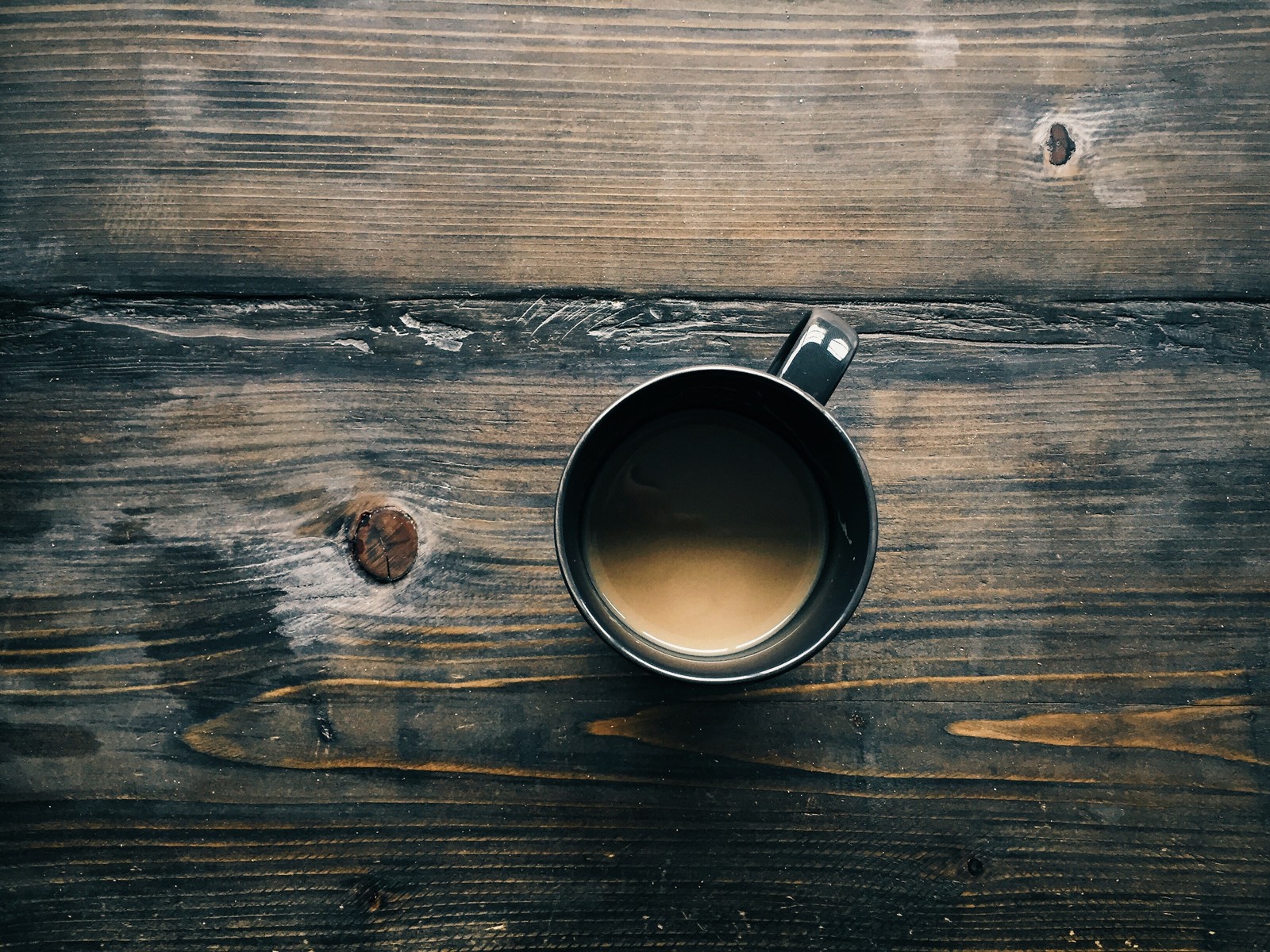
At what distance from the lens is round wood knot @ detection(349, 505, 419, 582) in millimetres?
698

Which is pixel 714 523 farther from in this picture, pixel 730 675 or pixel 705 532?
pixel 730 675

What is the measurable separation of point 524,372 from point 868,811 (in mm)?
483

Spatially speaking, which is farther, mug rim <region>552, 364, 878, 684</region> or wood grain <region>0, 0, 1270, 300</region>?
wood grain <region>0, 0, 1270, 300</region>

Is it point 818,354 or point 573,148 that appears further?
point 573,148

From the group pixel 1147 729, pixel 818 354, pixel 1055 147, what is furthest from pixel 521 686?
pixel 1055 147

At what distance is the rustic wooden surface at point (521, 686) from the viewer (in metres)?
0.69

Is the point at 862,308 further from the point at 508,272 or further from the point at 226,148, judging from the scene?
the point at 226,148

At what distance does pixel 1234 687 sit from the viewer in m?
0.71

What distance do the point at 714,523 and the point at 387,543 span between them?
0.28 meters

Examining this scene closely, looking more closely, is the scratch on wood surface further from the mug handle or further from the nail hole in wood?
the nail hole in wood

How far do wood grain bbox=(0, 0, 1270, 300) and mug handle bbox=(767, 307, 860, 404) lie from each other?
146 mm

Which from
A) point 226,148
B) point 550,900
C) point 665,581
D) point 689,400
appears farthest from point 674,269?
point 550,900

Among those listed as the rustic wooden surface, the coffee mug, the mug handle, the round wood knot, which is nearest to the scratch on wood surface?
the rustic wooden surface

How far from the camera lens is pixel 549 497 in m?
0.70
